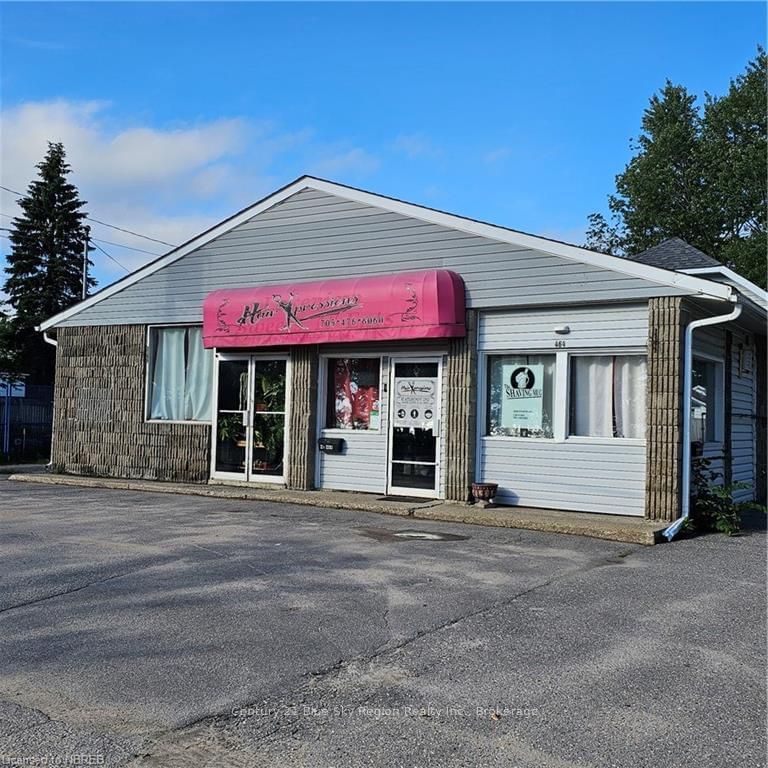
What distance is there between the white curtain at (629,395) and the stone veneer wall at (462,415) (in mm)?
2102

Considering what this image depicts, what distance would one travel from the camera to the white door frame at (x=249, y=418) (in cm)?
1391

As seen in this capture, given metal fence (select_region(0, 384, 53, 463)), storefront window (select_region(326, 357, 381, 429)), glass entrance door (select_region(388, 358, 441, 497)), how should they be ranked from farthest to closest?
metal fence (select_region(0, 384, 53, 463))
storefront window (select_region(326, 357, 381, 429))
glass entrance door (select_region(388, 358, 441, 497))

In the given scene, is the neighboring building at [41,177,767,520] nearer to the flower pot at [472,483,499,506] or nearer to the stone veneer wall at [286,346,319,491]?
the stone veneer wall at [286,346,319,491]

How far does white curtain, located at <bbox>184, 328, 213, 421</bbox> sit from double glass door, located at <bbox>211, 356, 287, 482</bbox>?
1.27 ft

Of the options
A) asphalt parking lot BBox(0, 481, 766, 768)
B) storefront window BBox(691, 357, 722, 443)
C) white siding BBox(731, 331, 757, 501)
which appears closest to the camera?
asphalt parking lot BBox(0, 481, 766, 768)

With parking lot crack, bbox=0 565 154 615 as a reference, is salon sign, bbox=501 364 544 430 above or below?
above

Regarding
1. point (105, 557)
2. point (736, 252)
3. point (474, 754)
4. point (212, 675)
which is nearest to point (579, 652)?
point (474, 754)

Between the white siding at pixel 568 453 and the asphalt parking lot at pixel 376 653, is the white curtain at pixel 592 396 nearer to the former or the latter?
the white siding at pixel 568 453

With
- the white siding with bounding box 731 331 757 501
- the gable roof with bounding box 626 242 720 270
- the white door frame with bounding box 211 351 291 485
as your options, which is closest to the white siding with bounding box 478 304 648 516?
the gable roof with bounding box 626 242 720 270

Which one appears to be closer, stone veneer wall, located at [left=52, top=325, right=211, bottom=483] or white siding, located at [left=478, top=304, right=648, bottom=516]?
white siding, located at [left=478, top=304, right=648, bottom=516]

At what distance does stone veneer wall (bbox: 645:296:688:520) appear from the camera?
416 inches

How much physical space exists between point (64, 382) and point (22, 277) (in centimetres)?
2157

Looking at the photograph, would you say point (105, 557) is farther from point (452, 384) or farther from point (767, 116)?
point (767, 116)

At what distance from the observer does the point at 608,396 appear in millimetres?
11438
